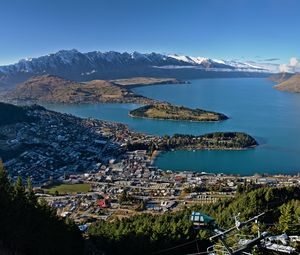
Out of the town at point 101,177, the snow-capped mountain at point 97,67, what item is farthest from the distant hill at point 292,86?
the town at point 101,177

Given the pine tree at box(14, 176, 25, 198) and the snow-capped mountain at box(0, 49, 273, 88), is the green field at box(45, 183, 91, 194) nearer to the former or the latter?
the pine tree at box(14, 176, 25, 198)

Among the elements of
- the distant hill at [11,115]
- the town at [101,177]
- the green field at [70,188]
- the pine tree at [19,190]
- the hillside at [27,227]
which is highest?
the pine tree at [19,190]

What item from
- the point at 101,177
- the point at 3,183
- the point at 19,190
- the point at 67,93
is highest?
the point at 3,183

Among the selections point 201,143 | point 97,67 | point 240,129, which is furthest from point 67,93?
point 97,67

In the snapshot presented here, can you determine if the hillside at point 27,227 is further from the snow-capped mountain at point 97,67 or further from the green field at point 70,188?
the snow-capped mountain at point 97,67

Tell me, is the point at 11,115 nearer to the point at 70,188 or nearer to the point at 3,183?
the point at 70,188

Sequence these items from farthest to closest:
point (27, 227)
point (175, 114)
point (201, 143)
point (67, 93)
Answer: point (67, 93) → point (175, 114) → point (201, 143) → point (27, 227)
